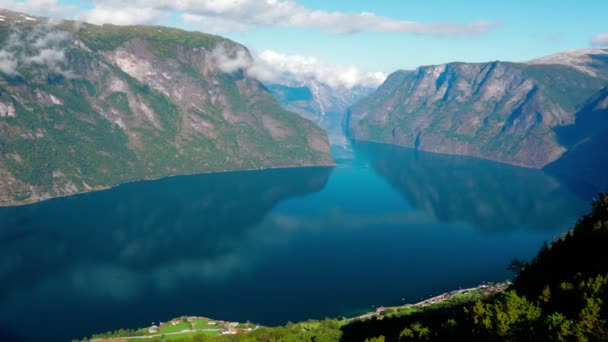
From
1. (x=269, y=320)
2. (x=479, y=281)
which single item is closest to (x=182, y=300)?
(x=269, y=320)

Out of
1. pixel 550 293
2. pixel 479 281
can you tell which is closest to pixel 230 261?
pixel 479 281

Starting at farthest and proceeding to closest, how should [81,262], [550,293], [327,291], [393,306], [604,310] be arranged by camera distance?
1. [81,262]
2. [327,291]
3. [393,306]
4. [550,293]
5. [604,310]

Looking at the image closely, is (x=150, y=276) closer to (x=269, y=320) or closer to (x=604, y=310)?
(x=269, y=320)

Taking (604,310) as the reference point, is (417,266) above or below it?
below

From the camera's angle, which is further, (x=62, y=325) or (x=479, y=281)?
(x=479, y=281)

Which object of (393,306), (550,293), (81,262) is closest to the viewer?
(550,293)

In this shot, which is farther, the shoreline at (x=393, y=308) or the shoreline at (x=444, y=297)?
the shoreline at (x=444, y=297)

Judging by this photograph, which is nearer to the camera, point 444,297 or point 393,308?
point 393,308

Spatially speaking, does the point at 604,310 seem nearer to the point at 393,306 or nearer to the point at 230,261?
the point at 393,306

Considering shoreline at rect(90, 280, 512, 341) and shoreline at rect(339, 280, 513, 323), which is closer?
shoreline at rect(90, 280, 512, 341)
